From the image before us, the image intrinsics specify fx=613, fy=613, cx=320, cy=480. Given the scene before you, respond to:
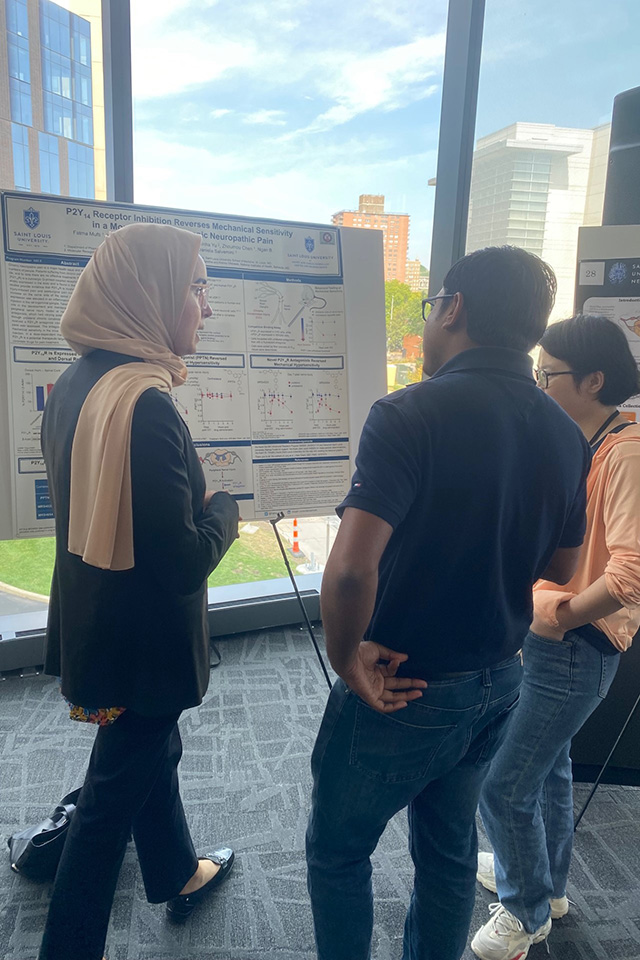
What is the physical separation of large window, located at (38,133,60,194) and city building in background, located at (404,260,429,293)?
1.44 metres

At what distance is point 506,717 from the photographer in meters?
1.12

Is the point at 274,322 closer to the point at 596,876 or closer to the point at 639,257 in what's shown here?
the point at 639,257

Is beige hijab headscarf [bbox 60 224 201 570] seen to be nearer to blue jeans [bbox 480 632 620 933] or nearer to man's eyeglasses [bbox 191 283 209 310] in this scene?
man's eyeglasses [bbox 191 283 209 310]

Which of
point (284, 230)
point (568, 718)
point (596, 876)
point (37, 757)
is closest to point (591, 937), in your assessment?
point (596, 876)

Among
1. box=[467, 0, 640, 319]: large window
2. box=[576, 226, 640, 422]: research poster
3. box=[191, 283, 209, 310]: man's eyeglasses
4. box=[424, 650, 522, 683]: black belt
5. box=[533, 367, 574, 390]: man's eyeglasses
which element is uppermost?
box=[467, 0, 640, 319]: large window

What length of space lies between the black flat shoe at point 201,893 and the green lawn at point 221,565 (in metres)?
1.57

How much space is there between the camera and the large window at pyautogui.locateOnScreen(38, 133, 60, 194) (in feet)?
7.39

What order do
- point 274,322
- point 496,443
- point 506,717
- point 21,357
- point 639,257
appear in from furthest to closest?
point 639,257, point 274,322, point 21,357, point 506,717, point 496,443

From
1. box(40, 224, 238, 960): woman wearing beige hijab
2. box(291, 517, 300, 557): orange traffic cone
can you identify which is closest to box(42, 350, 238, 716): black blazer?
box(40, 224, 238, 960): woman wearing beige hijab

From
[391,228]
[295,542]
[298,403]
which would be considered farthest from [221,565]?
[391,228]

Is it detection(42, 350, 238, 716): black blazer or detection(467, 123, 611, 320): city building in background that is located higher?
detection(467, 123, 611, 320): city building in background

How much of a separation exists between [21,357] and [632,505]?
1438 millimetres

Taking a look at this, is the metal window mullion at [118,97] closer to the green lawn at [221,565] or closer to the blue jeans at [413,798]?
the green lawn at [221,565]

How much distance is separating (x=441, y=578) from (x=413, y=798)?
0.43 metres
